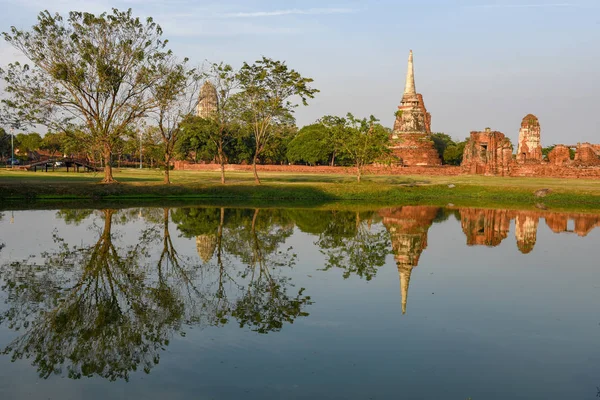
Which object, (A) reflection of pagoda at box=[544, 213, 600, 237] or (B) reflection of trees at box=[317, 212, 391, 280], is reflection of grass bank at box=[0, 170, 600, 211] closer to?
(A) reflection of pagoda at box=[544, 213, 600, 237]

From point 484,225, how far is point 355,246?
25.8 feet

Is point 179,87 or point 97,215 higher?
point 179,87

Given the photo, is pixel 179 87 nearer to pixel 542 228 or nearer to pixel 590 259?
pixel 542 228

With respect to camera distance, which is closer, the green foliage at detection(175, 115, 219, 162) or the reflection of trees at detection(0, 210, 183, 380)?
the reflection of trees at detection(0, 210, 183, 380)

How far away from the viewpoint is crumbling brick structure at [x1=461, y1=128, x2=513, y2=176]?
56312 millimetres

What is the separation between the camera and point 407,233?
19219 mm

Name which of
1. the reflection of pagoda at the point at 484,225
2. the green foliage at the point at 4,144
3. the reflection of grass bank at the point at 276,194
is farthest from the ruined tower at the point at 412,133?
the green foliage at the point at 4,144

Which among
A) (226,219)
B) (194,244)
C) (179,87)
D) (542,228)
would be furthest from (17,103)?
(542,228)

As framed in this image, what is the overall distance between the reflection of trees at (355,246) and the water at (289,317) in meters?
0.11

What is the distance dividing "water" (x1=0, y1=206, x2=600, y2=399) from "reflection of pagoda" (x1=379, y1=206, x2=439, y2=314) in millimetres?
121

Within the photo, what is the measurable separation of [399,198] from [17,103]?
21156 mm

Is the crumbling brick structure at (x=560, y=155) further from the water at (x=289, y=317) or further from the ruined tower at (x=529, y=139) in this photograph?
the water at (x=289, y=317)

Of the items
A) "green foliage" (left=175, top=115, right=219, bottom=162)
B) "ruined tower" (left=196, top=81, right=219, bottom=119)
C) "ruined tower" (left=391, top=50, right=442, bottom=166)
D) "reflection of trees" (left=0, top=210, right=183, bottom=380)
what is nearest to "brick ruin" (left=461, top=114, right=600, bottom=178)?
"ruined tower" (left=391, top=50, right=442, bottom=166)

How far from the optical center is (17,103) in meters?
30.4
